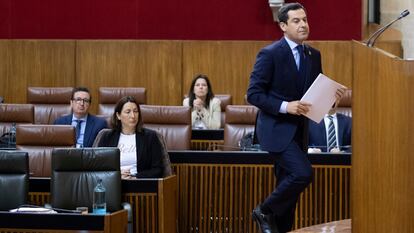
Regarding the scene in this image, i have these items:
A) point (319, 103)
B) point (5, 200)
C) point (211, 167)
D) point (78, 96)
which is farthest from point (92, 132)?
point (319, 103)

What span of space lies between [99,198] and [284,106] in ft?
A: 5.62

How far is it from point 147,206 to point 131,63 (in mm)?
6357

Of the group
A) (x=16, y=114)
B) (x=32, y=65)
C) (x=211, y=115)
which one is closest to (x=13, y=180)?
(x=16, y=114)

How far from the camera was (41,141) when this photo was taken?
8.45m

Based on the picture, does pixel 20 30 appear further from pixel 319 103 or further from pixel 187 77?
pixel 319 103

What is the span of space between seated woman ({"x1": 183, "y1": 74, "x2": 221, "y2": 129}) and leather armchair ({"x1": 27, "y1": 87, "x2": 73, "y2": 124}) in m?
1.54

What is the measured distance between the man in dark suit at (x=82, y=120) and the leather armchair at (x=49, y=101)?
157 cm

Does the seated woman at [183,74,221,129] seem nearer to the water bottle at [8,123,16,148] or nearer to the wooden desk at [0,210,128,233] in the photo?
the water bottle at [8,123,16,148]

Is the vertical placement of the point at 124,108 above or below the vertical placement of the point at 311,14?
below

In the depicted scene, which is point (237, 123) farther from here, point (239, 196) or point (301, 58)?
point (301, 58)

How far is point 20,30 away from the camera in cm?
1389

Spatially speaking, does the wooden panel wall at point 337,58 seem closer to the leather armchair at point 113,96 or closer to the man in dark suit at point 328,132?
the leather armchair at point 113,96

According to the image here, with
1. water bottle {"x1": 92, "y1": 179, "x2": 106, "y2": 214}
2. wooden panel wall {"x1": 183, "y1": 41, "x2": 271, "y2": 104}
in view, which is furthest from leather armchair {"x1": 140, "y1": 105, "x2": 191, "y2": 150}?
wooden panel wall {"x1": 183, "y1": 41, "x2": 271, "y2": 104}

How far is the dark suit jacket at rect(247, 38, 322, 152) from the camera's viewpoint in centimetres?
616
